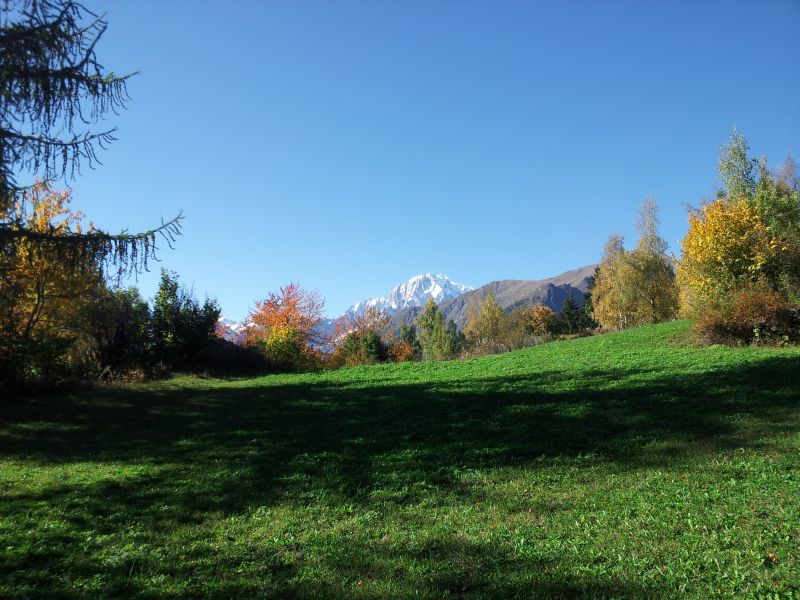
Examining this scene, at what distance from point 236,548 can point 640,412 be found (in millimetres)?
7865

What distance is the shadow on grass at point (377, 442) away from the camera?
490 cm

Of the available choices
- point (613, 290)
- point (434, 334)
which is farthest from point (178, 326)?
point (434, 334)

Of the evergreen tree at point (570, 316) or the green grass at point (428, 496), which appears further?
the evergreen tree at point (570, 316)

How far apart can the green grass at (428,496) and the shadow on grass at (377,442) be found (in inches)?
1.7

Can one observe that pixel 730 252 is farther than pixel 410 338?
No

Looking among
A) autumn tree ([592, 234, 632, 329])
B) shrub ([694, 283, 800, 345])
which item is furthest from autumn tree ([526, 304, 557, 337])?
shrub ([694, 283, 800, 345])

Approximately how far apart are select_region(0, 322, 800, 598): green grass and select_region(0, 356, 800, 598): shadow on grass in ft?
0.14

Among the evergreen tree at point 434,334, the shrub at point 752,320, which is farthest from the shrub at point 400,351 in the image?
the shrub at point 752,320

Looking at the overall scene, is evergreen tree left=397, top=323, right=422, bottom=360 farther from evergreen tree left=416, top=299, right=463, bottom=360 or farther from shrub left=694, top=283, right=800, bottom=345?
shrub left=694, top=283, right=800, bottom=345

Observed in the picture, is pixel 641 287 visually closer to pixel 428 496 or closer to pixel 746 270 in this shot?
pixel 746 270

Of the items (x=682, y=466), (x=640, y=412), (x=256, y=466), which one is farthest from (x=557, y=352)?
(x=256, y=466)

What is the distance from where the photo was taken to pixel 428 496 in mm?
6004

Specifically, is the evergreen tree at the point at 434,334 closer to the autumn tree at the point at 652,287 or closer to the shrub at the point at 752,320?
the autumn tree at the point at 652,287

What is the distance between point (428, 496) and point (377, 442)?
286 centimetres
